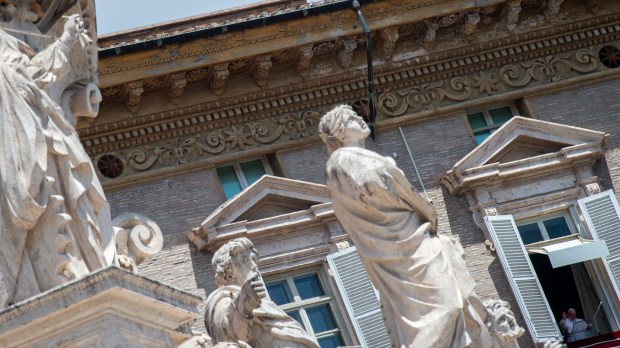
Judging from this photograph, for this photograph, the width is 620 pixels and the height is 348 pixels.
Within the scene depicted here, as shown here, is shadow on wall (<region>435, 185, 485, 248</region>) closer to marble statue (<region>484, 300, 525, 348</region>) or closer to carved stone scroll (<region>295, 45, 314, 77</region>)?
carved stone scroll (<region>295, 45, 314, 77</region>)

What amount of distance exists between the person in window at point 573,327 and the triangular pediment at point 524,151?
6.10 ft

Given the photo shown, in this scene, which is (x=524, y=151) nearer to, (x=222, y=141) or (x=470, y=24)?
(x=470, y=24)

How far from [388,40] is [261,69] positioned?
5.26 ft

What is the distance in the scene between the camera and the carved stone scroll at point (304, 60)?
84.8ft

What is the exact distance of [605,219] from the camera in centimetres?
2523

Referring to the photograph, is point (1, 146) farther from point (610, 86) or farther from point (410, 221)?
point (610, 86)

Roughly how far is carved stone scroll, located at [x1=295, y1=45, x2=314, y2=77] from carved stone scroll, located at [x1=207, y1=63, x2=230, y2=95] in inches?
35.0

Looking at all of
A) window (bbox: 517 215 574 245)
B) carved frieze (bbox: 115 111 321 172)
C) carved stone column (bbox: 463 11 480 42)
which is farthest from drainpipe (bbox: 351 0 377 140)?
window (bbox: 517 215 574 245)

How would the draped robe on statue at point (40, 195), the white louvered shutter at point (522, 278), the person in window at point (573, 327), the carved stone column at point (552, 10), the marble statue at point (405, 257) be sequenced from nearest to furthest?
the draped robe on statue at point (40, 195)
the marble statue at point (405, 257)
the white louvered shutter at point (522, 278)
the person in window at point (573, 327)
the carved stone column at point (552, 10)

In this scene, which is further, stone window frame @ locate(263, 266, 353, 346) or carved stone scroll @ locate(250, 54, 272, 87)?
carved stone scroll @ locate(250, 54, 272, 87)

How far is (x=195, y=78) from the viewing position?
84.4 ft

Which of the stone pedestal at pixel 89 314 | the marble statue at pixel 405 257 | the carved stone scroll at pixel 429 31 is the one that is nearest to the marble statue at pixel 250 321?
the marble statue at pixel 405 257

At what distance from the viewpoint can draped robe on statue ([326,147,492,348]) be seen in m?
11.2

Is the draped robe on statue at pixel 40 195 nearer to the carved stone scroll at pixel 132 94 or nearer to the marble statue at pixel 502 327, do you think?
the marble statue at pixel 502 327
